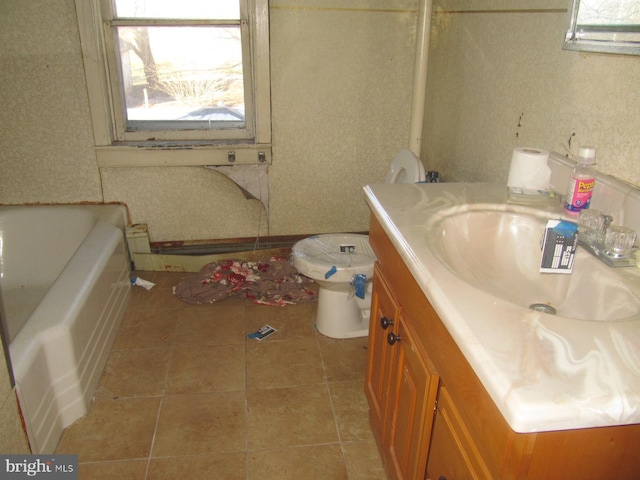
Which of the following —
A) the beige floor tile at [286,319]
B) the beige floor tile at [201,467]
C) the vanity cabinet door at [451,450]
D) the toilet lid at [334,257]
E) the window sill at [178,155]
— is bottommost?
the beige floor tile at [201,467]

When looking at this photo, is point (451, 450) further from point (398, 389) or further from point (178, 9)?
point (178, 9)

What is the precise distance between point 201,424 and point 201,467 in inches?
7.4

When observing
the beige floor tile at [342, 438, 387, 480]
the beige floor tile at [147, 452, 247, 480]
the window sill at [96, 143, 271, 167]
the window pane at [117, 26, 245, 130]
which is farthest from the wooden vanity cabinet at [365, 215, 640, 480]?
the window pane at [117, 26, 245, 130]

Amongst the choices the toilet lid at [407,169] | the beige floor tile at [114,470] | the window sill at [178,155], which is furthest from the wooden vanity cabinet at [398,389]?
the window sill at [178,155]

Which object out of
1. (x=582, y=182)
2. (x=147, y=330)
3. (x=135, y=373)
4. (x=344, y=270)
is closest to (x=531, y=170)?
(x=582, y=182)

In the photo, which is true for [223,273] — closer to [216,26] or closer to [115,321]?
[115,321]

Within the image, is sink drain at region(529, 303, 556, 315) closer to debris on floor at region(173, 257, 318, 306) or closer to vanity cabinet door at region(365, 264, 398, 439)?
vanity cabinet door at region(365, 264, 398, 439)

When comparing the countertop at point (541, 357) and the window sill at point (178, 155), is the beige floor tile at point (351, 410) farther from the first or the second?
the window sill at point (178, 155)

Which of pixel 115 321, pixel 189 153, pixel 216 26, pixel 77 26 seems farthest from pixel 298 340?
pixel 77 26

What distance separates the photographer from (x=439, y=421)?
105 centimetres

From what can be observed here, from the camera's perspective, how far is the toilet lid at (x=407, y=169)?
6.47ft

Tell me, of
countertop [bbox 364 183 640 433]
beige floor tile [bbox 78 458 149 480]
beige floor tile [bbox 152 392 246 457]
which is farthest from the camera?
beige floor tile [bbox 152 392 246 457]

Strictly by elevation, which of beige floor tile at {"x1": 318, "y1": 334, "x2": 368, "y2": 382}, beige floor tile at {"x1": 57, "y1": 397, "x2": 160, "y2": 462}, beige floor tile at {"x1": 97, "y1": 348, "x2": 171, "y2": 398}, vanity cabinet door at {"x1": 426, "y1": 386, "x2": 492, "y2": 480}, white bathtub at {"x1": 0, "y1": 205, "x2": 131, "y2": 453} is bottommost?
beige floor tile at {"x1": 57, "y1": 397, "x2": 160, "y2": 462}

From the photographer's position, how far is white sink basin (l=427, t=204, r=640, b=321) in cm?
101
